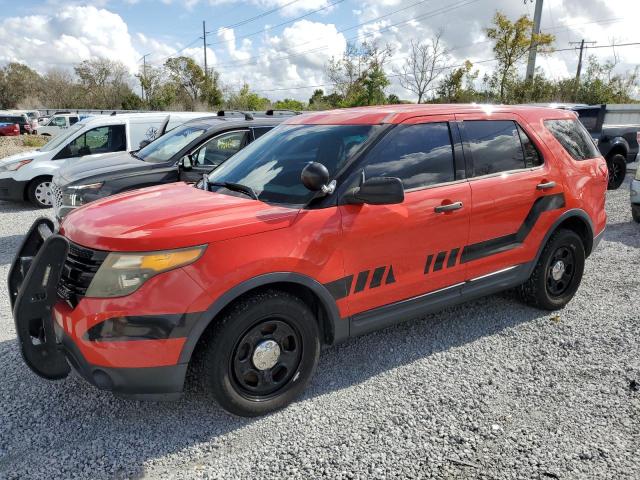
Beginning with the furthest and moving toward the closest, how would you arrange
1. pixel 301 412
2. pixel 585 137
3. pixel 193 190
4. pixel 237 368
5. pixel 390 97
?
pixel 390 97 < pixel 585 137 < pixel 193 190 < pixel 301 412 < pixel 237 368

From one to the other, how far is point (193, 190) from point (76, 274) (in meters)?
1.09

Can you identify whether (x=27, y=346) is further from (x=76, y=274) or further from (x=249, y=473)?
(x=249, y=473)

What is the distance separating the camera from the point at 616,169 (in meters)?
11.2

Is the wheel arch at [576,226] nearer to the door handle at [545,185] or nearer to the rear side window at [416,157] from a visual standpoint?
the door handle at [545,185]

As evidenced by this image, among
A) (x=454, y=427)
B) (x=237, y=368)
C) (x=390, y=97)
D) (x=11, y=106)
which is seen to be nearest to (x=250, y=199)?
(x=237, y=368)

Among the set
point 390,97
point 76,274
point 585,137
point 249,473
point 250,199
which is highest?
point 390,97

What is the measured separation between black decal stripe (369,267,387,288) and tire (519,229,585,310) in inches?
70.0

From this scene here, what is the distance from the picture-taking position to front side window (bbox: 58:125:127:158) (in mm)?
9359

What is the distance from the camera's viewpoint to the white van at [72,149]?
9.28 m

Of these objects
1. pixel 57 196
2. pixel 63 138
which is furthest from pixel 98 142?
pixel 57 196

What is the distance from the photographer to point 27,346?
2688 millimetres

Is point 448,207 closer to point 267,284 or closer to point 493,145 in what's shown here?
point 493,145

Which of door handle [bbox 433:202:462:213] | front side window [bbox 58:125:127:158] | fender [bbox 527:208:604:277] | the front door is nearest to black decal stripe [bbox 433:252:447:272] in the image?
the front door

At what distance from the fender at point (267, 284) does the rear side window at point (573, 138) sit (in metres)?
2.66
